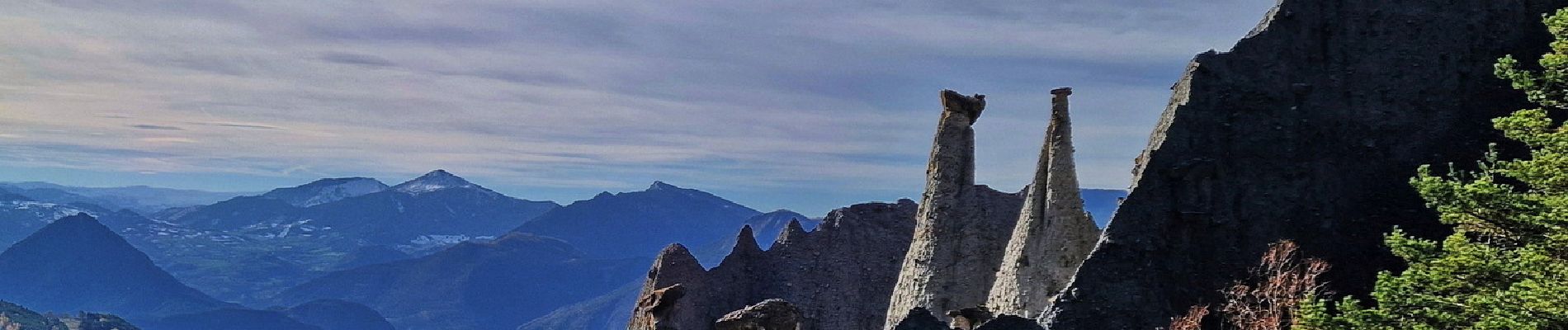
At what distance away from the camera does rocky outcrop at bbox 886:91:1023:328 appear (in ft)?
88.1

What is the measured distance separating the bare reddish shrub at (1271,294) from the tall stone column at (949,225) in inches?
339

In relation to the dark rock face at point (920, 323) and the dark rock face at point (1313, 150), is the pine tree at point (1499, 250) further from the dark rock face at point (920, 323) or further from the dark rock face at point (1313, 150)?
the dark rock face at point (920, 323)

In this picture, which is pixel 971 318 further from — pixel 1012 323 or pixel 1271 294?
pixel 1271 294

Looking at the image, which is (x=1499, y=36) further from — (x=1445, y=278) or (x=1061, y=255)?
(x=1061, y=255)

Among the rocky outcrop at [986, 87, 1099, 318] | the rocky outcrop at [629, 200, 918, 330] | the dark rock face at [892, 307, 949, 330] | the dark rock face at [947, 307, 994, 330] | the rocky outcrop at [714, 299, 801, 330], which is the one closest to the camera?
the dark rock face at [892, 307, 949, 330]

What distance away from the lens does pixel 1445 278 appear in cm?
1571

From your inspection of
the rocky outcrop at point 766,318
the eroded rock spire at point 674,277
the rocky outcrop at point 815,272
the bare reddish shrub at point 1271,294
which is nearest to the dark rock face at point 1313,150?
the bare reddish shrub at point 1271,294

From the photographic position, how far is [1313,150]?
1902 cm

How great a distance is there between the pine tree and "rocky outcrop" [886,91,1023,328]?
33.9ft

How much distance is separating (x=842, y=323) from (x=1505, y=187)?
1003 inches

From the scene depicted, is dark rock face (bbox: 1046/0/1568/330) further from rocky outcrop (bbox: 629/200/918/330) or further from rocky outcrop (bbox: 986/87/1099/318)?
rocky outcrop (bbox: 629/200/918/330)

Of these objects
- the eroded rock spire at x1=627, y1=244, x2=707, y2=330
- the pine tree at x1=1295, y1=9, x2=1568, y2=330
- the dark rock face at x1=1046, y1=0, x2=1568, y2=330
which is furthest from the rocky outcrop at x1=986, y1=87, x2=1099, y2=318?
the eroded rock spire at x1=627, y1=244, x2=707, y2=330

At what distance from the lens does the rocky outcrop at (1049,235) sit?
75.6ft

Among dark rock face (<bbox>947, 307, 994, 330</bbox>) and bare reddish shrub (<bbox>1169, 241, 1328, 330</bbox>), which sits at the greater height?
bare reddish shrub (<bbox>1169, 241, 1328, 330</bbox>)
